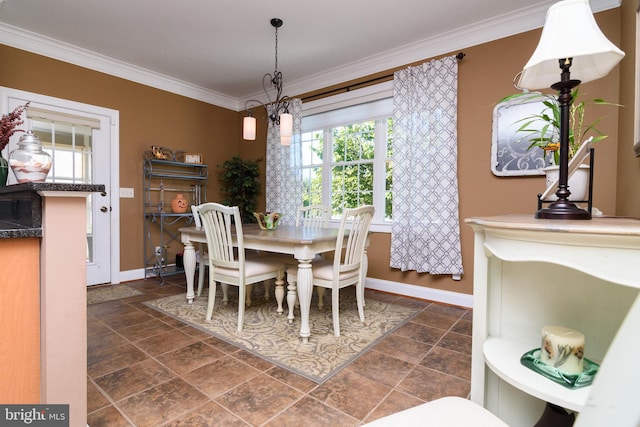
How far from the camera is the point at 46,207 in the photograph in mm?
1056

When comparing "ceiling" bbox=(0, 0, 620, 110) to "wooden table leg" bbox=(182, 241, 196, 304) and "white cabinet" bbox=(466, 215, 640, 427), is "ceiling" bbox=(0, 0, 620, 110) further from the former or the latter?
"white cabinet" bbox=(466, 215, 640, 427)

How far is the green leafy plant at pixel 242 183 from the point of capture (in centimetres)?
457

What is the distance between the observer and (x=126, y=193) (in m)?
3.89

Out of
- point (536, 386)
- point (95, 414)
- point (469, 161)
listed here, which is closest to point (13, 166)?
point (95, 414)

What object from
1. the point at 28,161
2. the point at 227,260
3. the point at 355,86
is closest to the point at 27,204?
the point at 28,161

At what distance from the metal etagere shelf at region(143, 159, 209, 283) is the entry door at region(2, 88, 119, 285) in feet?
1.36

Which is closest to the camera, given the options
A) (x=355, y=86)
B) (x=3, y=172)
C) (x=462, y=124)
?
(x=3, y=172)

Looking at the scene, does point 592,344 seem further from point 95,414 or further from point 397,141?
point 397,141

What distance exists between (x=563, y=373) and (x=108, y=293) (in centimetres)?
393

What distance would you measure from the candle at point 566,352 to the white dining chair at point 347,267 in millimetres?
1408

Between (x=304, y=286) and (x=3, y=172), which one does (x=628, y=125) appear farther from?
(x=3, y=172)

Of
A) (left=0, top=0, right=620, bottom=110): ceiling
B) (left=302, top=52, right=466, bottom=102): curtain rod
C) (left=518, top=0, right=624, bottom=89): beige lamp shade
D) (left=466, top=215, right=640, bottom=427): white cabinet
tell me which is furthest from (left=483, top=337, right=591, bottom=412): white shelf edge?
(left=302, top=52, right=466, bottom=102): curtain rod

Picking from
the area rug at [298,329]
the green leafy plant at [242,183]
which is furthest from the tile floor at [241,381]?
the green leafy plant at [242,183]

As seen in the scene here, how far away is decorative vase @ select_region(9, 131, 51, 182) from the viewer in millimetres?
1188
